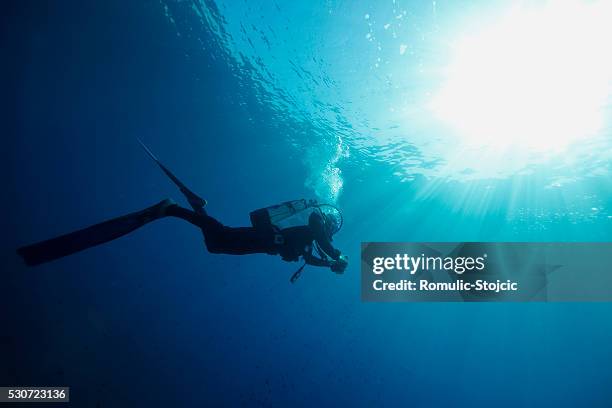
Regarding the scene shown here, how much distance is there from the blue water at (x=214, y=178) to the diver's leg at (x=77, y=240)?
9.32m

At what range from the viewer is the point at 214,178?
26516 millimetres

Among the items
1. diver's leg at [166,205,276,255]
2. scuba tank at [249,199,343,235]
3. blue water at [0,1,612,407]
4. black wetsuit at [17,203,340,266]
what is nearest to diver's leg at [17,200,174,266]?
black wetsuit at [17,203,340,266]

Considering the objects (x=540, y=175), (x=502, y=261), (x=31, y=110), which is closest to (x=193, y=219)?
(x=502, y=261)

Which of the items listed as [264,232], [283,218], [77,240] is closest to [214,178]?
[283,218]

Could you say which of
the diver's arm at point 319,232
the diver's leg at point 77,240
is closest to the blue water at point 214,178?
the diver's arm at point 319,232

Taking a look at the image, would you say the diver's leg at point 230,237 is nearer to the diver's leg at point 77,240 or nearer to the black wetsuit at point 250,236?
the black wetsuit at point 250,236

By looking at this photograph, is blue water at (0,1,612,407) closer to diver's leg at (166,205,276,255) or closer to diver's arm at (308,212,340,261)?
diver's arm at (308,212,340,261)

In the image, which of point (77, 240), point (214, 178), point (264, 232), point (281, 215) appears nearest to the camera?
point (77, 240)

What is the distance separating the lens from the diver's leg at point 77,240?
381cm

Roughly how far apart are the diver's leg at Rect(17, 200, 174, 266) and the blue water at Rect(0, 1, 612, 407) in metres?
9.32

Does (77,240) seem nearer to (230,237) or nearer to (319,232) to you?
(230,237)

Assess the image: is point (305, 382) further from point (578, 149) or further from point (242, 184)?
point (578, 149)

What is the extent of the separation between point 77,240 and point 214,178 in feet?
76.2

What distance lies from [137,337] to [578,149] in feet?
127
